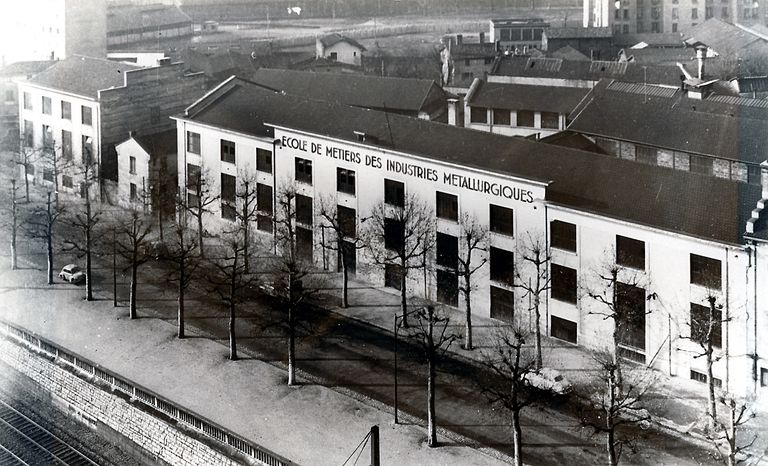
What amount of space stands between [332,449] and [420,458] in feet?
12.5

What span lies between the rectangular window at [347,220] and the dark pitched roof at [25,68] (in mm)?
52033

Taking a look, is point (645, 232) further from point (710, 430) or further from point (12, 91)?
point (12, 91)

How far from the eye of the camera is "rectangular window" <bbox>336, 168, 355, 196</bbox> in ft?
199

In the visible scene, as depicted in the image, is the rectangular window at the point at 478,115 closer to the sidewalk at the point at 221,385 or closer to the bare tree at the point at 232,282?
the bare tree at the point at 232,282

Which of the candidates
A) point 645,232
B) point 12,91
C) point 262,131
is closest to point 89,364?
point 262,131

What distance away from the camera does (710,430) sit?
41.7m

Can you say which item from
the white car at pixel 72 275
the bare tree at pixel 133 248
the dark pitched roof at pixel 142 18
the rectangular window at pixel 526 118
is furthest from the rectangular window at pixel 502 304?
the dark pitched roof at pixel 142 18

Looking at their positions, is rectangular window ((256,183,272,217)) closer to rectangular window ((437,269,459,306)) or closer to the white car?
the white car

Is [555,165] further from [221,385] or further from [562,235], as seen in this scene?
[221,385]

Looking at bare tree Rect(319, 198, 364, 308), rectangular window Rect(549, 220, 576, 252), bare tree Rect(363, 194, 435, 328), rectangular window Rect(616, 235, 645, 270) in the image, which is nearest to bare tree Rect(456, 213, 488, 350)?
bare tree Rect(363, 194, 435, 328)

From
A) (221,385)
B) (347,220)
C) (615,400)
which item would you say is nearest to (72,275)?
Result: (347,220)

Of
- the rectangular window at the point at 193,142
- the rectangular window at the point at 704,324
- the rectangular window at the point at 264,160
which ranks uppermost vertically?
the rectangular window at the point at 193,142

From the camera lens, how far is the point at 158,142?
249 feet

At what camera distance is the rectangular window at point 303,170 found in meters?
63.3
